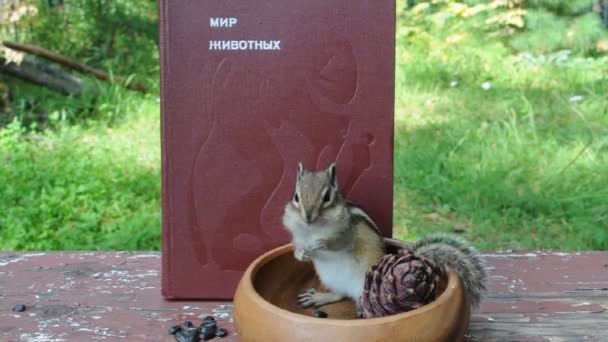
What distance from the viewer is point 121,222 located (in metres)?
2.01

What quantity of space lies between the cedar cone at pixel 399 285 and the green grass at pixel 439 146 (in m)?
1.16

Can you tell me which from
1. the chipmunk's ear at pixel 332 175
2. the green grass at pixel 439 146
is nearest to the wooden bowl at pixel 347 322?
the chipmunk's ear at pixel 332 175

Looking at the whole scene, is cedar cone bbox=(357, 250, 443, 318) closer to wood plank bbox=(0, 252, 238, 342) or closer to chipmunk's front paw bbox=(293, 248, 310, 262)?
chipmunk's front paw bbox=(293, 248, 310, 262)

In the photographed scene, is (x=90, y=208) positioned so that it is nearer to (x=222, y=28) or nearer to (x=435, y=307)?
(x=222, y=28)

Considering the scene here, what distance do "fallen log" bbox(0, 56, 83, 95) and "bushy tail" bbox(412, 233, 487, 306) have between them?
2247 millimetres

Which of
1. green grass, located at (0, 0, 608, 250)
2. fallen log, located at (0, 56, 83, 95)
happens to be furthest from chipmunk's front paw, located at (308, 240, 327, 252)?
fallen log, located at (0, 56, 83, 95)

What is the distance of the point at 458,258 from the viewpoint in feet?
2.76

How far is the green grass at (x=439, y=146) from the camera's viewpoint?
6.47 feet

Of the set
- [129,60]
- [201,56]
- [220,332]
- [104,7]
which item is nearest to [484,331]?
[220,332]

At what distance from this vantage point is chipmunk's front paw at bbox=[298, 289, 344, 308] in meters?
0.90

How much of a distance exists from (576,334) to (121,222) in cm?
141

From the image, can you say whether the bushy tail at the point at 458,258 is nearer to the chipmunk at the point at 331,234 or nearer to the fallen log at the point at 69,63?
the chipmunk at the point at 331,234

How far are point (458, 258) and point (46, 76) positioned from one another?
2.33 metres

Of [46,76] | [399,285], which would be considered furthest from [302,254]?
[46,76]
